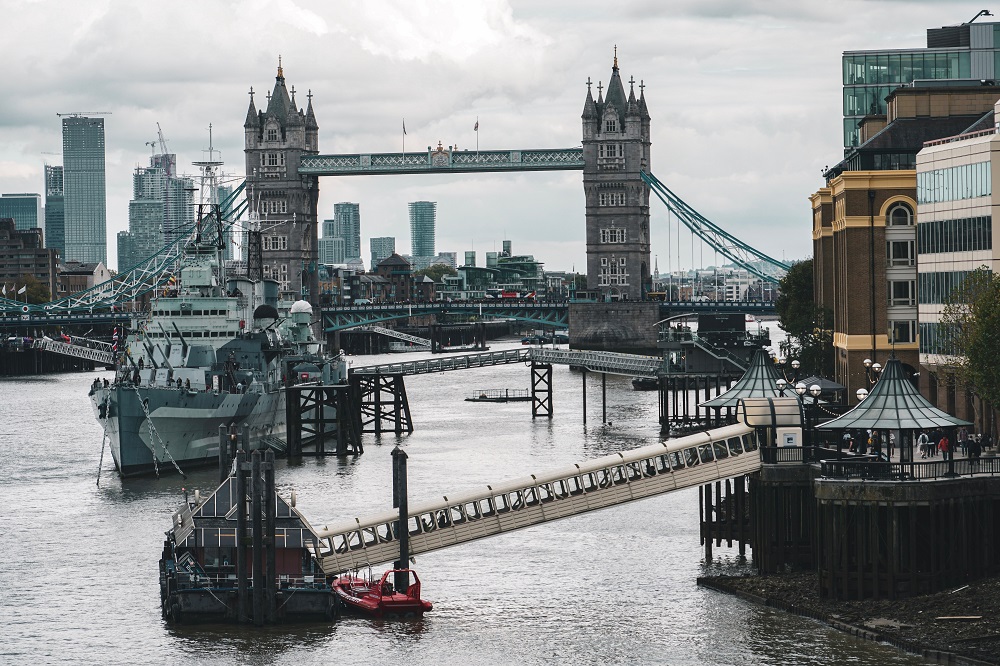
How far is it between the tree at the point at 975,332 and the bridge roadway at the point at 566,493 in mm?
7647

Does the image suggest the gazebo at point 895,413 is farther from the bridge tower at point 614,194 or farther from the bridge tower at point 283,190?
the bridge tower at point 283,190

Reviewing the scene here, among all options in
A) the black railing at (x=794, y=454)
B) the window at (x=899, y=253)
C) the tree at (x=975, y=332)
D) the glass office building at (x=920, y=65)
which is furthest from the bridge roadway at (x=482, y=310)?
the black railing at (x=794, y=454)

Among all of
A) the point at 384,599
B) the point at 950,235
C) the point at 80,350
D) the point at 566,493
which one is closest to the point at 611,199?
the point at 80,350

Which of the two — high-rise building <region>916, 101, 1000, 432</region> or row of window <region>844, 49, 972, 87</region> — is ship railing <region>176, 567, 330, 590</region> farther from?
row of window <region>844, 49, 972, 87</region>

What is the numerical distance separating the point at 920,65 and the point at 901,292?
1801 inches

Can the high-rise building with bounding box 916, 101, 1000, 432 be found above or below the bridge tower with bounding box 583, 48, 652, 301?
below

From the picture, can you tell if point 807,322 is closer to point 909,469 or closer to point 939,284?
point 939,284

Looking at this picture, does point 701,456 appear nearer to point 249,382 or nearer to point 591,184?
point 249,382

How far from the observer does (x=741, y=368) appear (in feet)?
299

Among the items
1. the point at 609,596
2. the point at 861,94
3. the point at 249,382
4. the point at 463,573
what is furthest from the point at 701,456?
the point at 861,94

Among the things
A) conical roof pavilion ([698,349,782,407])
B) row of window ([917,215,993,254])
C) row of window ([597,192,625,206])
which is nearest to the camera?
conical roof pavilion ([698,349,782,407])

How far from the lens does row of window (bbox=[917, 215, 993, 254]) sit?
183ft

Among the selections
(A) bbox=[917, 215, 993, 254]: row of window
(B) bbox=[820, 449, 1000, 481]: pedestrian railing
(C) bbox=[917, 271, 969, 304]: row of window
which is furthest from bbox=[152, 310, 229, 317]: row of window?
(B) bbox=[820, 449, 1000, 481]: pedestrian railing

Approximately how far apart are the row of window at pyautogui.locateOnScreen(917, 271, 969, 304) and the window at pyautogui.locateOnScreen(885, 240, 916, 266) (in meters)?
3.62
